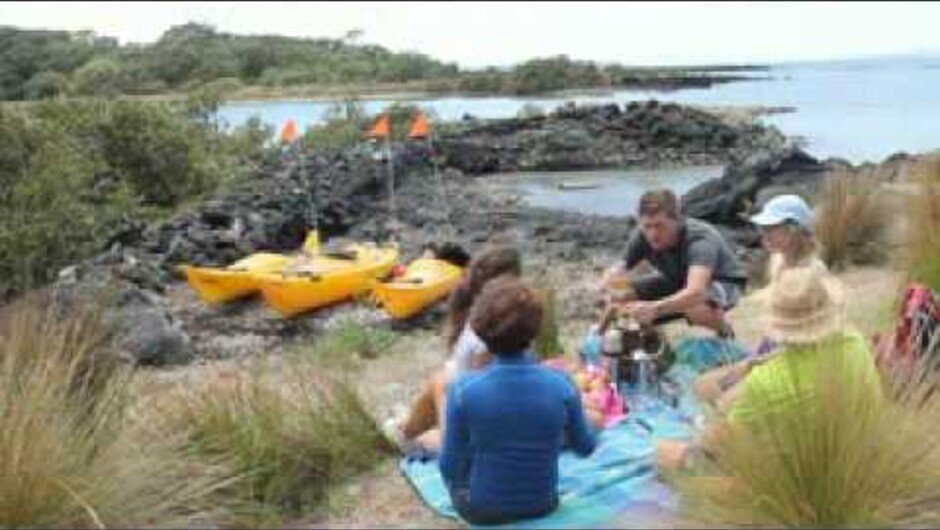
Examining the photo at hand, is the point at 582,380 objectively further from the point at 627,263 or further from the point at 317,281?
the point at 317,281

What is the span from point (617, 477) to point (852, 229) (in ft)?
22.8

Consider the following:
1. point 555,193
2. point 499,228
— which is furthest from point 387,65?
point 499,228

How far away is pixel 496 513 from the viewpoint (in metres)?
4.76

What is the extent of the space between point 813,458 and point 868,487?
0.70 ft

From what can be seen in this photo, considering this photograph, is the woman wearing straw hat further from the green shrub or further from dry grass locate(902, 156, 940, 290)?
dry grass locate(902, 156, 940, 290)

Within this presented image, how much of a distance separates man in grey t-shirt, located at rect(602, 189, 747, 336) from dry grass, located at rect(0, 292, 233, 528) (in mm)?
2984

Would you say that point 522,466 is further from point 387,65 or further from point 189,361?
point 387,65

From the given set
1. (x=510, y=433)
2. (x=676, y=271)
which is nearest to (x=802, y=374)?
(x=510, y=433)

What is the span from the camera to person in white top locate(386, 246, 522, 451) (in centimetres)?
554

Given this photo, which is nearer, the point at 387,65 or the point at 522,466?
the point at 522,466

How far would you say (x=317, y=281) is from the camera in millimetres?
12930

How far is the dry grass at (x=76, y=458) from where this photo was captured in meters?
4.44

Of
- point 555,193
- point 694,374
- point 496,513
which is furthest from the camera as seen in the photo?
point 555,193

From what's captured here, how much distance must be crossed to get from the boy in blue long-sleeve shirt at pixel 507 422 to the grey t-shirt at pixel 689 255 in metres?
2.59
